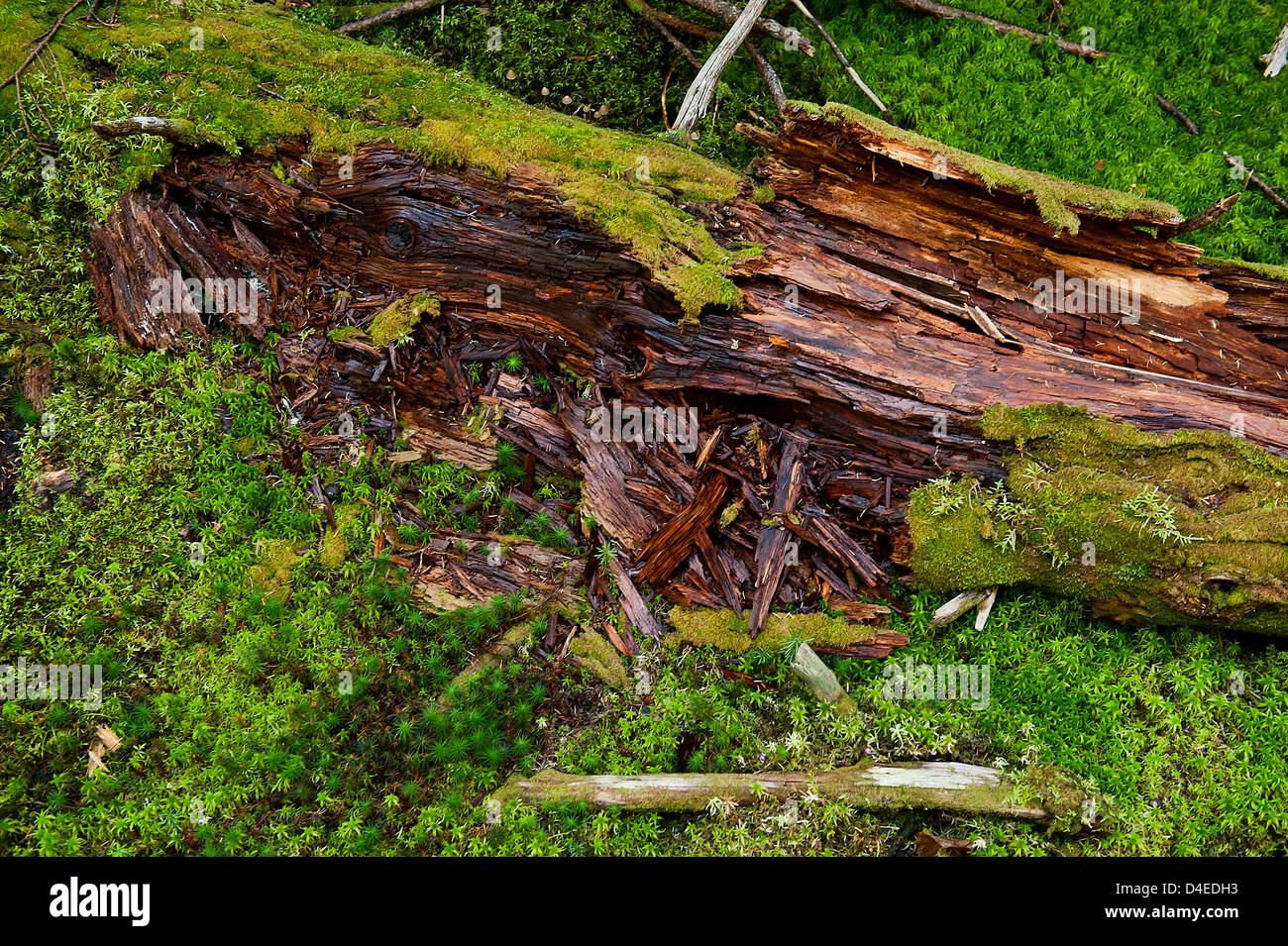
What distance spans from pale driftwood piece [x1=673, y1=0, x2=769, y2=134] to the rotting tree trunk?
1.22 m

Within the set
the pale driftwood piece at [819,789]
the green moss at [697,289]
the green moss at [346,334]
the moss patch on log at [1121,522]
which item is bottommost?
the pale driftwood piece at [819,789]

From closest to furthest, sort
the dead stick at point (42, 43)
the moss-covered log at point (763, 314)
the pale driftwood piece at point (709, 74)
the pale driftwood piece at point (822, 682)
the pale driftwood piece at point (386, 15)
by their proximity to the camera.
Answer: the pale driftwood piece at point (822, 682), the moss-covered log at point (763, 314), the dead stick at point (42, 43), the pale driftwood piece at point (709, 74), the pale driftwood piece at point (386, 15)

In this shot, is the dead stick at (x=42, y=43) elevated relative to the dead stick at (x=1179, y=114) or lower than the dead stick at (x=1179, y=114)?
lower

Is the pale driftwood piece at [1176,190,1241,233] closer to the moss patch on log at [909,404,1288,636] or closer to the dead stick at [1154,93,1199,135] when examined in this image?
the moss patch on log at [909,404,1288,636]

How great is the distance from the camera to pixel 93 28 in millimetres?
7008

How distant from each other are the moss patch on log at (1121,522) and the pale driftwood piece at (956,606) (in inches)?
3.6

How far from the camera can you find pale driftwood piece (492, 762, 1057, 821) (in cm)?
480

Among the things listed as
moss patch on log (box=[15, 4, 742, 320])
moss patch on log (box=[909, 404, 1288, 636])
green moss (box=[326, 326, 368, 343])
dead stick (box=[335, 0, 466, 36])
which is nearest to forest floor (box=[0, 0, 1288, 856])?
moss patch on log (box=[15, 4, 742, 320])

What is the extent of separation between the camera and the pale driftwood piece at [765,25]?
764cm

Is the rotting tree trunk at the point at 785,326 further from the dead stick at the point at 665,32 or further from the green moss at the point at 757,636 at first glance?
the dead stick at the point at 665,32

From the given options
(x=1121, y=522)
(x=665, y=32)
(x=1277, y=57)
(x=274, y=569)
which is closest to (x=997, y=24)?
(x=1277, y=57)

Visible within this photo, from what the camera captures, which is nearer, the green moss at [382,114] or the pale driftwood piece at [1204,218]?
the pale driftwood piece at [1204,218]

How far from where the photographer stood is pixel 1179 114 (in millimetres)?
7332

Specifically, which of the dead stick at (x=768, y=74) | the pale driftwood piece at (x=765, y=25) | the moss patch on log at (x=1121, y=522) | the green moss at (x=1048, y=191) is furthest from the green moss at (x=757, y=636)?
the pale driftwood piece at (x=765, y=25)
